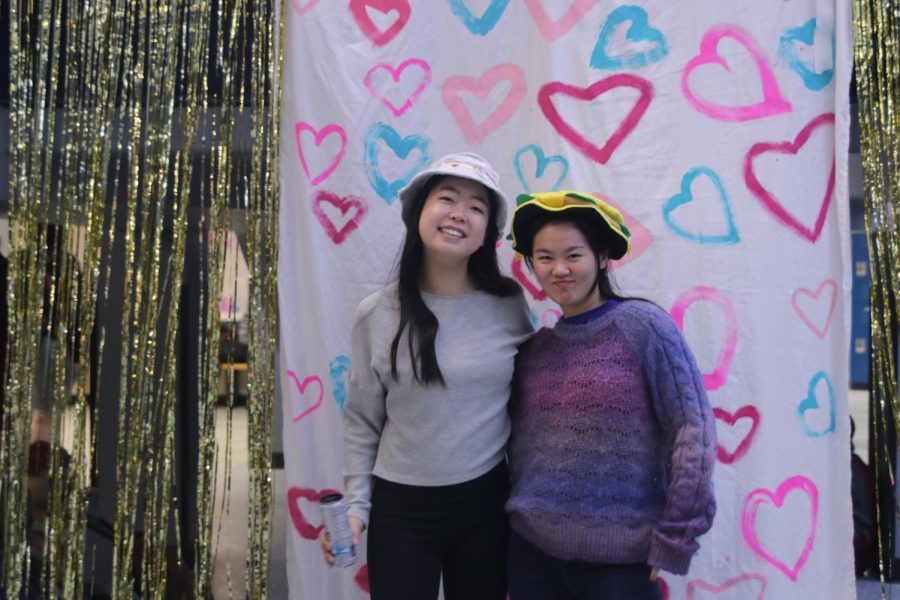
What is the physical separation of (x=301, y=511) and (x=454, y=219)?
957 mm

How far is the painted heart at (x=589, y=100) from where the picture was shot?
6.40 feet

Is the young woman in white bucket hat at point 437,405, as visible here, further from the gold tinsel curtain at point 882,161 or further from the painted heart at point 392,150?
the gold tinsel curtain at point 882,161

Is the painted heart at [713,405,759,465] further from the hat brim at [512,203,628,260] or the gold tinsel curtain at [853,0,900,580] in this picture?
the hat brim at [512,203,628,260]

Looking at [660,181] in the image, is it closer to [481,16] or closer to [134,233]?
[481,16]

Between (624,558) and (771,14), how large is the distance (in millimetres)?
1348

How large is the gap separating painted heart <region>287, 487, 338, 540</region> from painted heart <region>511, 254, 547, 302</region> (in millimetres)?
724

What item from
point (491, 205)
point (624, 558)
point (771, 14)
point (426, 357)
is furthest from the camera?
point (771, 14)

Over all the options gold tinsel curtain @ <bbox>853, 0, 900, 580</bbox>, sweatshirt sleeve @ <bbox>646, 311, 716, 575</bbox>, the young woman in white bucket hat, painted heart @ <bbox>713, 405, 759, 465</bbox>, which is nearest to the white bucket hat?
the young woman in white bucket hat

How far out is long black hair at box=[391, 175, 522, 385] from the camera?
57.2 inches

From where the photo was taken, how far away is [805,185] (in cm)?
192

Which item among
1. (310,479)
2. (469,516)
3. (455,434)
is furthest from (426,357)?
(310,479)

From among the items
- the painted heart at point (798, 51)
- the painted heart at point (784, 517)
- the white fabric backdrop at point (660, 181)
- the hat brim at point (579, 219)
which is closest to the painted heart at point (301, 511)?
the white fabric backdrop at point (660, 181)

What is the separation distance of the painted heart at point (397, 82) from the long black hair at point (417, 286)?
500 mm

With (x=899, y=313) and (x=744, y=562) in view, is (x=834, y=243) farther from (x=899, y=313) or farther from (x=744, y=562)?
(x=744, y=562)
